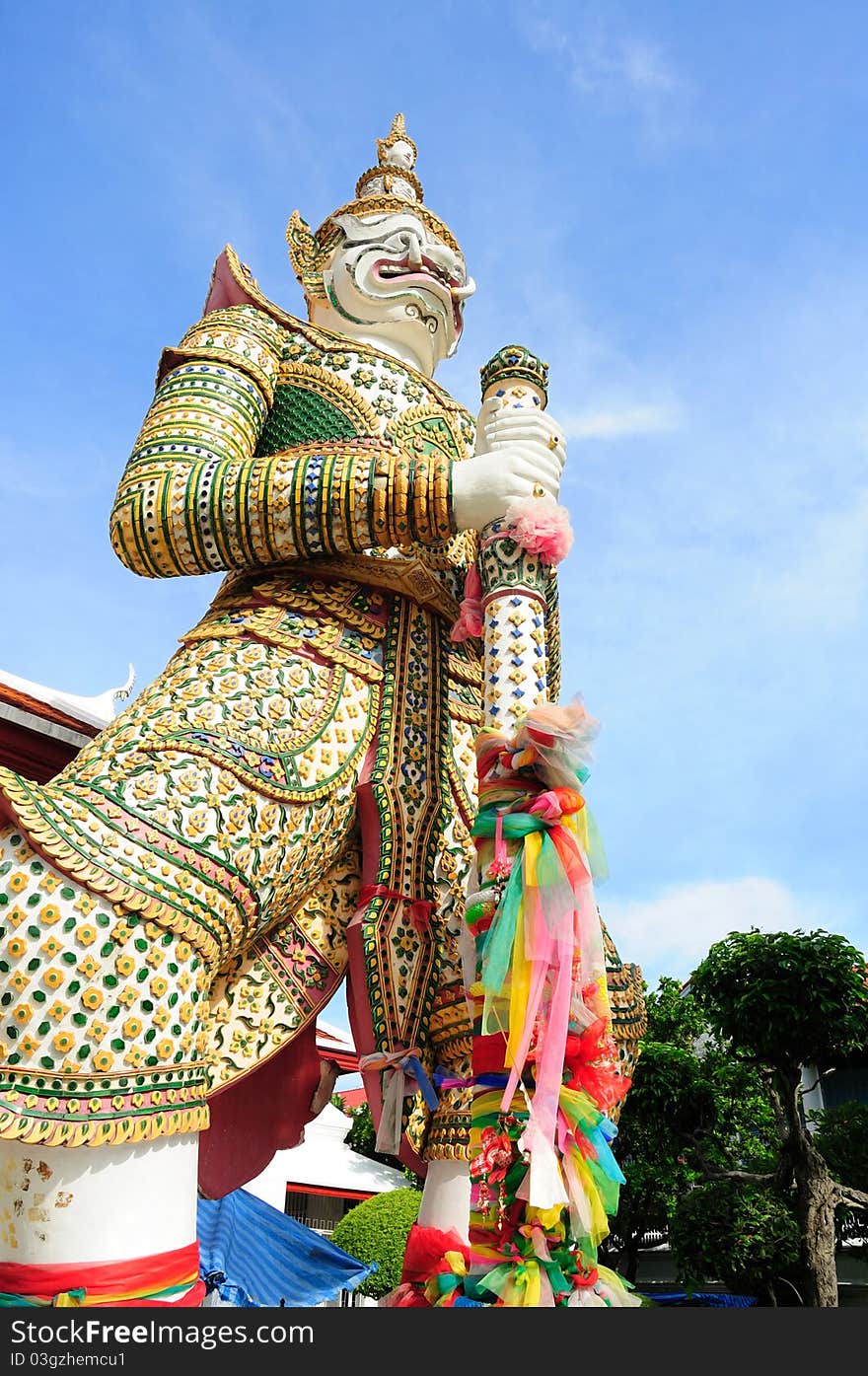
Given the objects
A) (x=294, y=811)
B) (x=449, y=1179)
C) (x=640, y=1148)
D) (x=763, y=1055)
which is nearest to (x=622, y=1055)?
(x=449, y=1179)

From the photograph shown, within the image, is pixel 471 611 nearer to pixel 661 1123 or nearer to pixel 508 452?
pixel 508 452

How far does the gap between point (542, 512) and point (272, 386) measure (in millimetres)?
1126

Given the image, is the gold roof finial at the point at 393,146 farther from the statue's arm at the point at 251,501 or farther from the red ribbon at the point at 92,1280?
the red ribbon at the point at 92,1280

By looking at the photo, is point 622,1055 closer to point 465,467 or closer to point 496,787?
point 496,787

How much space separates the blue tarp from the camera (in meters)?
5.44

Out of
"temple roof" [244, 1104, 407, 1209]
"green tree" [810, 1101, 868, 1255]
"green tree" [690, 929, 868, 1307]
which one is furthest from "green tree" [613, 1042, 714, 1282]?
"temple roof" [244, 1104, 407, 1209]

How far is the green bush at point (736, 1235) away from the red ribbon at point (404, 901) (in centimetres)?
830

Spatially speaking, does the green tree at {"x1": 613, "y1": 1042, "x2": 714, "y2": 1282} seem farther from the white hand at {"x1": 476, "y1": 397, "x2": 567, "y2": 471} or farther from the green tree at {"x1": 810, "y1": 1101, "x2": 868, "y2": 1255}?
the white hand at {"x1": 476, "y1": 397, "x2": 567, "y2": 471}

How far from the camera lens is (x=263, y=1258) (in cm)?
621

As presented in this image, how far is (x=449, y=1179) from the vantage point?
124 inches

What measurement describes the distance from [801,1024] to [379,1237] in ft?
15.5

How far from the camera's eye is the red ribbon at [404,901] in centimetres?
297

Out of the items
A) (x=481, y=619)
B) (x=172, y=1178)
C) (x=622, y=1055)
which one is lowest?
(x=172, y=1178)

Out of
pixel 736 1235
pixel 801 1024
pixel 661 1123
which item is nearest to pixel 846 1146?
pixel 736 1235
